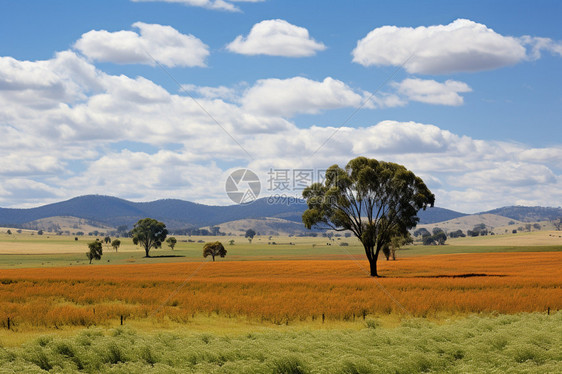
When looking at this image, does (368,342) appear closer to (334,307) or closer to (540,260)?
(334,307)

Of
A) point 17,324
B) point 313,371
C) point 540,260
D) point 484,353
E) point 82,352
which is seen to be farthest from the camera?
point 540,260

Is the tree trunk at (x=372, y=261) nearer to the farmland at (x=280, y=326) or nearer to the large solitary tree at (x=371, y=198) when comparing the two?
the large solitary tree at (x=371, y=198)

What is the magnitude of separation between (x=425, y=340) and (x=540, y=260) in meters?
82.0

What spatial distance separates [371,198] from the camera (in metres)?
63.8

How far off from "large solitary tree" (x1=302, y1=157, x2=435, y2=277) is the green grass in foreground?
135 ft

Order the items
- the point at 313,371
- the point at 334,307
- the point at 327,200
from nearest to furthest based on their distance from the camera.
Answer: the point at 313,371, the point at 334,307, the point at 327,200

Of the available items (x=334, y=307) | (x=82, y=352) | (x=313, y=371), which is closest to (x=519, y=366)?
(x=313, y=371)

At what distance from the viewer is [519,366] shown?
16266 mm

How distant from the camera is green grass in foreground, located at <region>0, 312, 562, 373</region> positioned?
1634 centimetres

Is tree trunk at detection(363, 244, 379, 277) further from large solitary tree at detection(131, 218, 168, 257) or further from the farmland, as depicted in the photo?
large solitary tree at detection(131, 218, 168, 257)

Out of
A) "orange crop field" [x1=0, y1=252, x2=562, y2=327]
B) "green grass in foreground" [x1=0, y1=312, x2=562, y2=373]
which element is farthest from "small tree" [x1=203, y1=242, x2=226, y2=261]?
"green grass in foreground" [x1=0, y1=312, x2=562, y2=373]

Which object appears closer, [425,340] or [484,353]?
[484,353]

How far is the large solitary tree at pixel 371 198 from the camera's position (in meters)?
62.4

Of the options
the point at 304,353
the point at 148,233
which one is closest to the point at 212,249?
the point at 148,233
